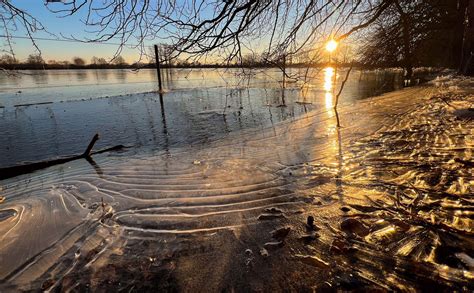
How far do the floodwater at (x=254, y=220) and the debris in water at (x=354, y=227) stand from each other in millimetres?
21

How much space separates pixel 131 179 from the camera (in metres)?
5.39

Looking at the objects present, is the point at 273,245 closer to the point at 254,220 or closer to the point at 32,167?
the point at 254,220

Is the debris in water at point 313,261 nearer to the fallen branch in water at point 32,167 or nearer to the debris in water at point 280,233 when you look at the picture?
the debris in water at point 280,233

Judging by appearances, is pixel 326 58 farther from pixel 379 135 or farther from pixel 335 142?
pixel 379 135

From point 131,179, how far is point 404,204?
4.45 m

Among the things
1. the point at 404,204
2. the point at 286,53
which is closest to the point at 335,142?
→ the point at 286,53

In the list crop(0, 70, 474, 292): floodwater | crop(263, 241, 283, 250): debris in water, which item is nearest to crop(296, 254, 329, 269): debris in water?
crop(0, 70, 474, 292): floodwater

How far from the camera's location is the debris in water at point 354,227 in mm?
2987

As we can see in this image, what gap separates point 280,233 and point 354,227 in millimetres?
797

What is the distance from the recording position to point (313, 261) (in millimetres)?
2627

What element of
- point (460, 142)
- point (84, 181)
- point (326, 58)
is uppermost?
point (326, 58)

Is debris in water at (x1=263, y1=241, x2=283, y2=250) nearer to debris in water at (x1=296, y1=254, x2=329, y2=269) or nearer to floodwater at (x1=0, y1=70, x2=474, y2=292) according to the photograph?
floodwater at (x1=0, y1=70, x2=474, y2=292)

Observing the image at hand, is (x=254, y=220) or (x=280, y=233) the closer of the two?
(x=280, y=233)

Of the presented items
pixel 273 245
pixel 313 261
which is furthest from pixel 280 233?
pixel 313 261
